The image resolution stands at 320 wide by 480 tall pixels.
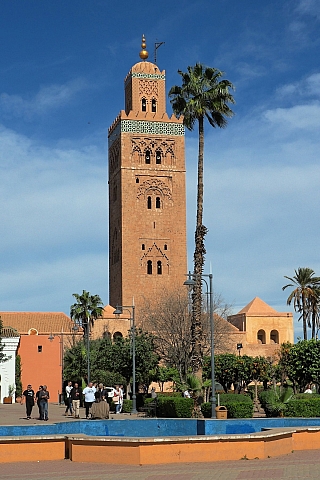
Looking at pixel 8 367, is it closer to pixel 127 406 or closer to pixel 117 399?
pixel 127 406

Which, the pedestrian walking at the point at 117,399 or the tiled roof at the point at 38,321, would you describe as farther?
the tiled roof at the point at 38,321

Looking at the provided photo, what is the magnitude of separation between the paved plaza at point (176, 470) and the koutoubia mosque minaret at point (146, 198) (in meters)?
53.2

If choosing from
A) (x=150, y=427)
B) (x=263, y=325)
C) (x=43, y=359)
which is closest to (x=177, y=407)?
(x=150, y=427)

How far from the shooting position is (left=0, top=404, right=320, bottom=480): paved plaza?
40.5 feet

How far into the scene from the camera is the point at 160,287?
6875 cm

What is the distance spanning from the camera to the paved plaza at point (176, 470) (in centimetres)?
1234

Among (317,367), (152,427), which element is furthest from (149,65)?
(152,427)

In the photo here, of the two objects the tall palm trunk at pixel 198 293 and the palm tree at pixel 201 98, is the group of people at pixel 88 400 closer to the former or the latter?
the tall palm trunk at pixel 198 293

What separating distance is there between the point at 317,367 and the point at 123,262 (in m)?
33.4

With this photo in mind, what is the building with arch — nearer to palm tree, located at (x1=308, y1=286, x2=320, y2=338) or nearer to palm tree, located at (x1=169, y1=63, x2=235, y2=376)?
palm tree, located at (x1=308, y1=286, x2=320, y2=338)

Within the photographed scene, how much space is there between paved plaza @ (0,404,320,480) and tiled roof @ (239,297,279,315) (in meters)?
56.1

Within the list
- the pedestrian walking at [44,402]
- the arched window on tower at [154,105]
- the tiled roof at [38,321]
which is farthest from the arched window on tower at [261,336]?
the pedestrian walking at [44,402]

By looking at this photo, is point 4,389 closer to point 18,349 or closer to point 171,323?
point 18,349

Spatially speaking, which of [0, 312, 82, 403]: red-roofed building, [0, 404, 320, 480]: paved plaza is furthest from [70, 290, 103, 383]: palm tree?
[0, 404, 320, 480]: paved plaza
